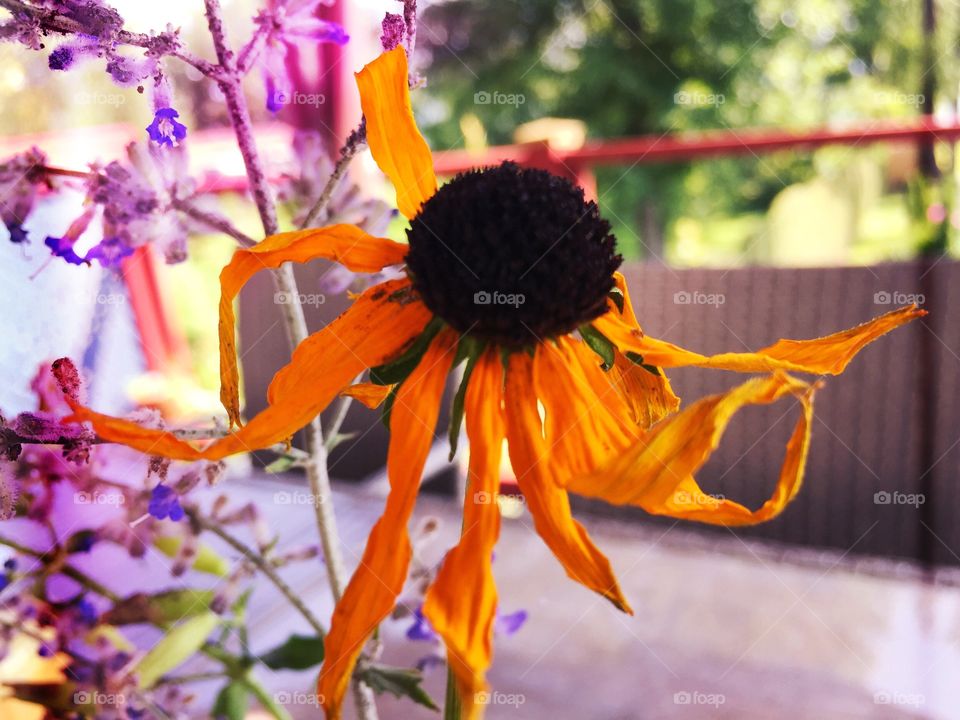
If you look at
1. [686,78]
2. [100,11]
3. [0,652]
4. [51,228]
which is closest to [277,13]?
[100,11]

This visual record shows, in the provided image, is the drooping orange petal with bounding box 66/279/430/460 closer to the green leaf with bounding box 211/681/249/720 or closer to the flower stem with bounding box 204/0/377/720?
the flower stem with bounding box 204/0/377/720

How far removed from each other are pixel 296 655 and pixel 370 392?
0.18 meters

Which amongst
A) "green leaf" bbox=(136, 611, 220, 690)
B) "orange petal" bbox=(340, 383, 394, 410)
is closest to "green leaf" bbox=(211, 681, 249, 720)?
"green leaf" bbox=(136, 611, 220, 690)

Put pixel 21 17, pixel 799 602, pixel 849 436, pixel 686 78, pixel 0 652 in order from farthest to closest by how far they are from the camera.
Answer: pixel 686 78
pixel 849 436
pixel 799 602
pixel 0 652
pixel 21 17

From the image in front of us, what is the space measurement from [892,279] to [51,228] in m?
0.98

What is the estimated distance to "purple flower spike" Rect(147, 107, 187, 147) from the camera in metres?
0.28

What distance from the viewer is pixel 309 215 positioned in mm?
347

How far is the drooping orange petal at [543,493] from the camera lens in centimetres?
26

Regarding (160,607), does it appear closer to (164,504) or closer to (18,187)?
(164,504)

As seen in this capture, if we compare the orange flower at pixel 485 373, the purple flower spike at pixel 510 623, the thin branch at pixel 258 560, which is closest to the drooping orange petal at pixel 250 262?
the orange flower at pixel 485 373

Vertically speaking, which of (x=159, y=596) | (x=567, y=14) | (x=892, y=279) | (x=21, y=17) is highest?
(x=567, y=14)

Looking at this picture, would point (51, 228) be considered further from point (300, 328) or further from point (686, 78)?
point (686, 78)

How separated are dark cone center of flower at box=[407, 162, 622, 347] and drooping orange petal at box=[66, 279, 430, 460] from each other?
0.08ft

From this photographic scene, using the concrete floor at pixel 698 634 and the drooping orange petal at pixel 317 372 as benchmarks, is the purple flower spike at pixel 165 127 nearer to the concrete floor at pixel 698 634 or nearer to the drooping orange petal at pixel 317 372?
the drooping orange petal at pixel 317 372
